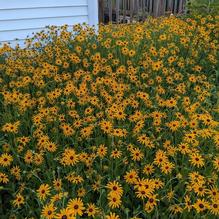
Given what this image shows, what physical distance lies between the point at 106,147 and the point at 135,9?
738 cm

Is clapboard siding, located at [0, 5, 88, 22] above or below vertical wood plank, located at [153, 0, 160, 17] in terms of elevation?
above

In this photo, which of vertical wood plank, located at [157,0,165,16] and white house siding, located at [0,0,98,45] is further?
vertical wood plank, located at [157,0,165,16]

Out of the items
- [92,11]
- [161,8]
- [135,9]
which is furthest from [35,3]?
[161,8]

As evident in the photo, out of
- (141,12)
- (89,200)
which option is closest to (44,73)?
(89,200)

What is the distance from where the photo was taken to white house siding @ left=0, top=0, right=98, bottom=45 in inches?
212

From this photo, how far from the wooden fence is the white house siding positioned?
2.95 metres

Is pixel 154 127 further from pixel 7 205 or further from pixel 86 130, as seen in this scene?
pixel 7 205

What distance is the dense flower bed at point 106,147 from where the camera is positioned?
213 cm

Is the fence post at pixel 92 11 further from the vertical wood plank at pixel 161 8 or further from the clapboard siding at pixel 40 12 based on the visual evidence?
the vertical wood plank at pixel 161 8

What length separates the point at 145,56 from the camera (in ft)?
14.0

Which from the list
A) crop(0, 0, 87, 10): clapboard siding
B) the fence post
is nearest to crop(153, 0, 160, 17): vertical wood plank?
the fence post

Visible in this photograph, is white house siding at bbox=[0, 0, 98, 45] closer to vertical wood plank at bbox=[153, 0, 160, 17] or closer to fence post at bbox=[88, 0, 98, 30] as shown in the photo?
fence post at bbox=[88, 0, 98, 30]

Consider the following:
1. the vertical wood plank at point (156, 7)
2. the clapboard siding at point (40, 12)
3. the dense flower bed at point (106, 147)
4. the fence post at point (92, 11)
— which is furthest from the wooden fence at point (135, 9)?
the dense flower bed at point (106, 147)

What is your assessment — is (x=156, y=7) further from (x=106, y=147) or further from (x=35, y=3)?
(x=106, y=147)
